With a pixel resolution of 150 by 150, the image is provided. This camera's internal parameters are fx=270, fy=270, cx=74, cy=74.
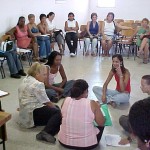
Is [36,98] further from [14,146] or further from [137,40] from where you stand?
[137,40]

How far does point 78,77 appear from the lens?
17.3ft

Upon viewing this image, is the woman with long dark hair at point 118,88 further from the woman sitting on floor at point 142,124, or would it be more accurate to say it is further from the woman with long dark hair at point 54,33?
the woman with long dark hair at point 54,33

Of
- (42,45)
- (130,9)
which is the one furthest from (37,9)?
(130,9)

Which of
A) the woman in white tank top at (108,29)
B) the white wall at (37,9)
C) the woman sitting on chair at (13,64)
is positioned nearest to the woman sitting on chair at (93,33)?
the woman in white tank top at (108,29)

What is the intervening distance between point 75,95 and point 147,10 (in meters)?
8.85

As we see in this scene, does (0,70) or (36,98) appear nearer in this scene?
(36,98)

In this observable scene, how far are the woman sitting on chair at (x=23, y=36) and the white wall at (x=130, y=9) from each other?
17.6 feet

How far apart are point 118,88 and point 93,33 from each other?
3919 mm

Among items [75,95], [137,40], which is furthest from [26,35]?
[75,95]

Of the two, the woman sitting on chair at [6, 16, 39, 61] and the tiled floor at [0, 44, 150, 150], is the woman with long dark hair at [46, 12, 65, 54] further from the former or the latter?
the woman sitting on chair at [6, 16, 39, 61]

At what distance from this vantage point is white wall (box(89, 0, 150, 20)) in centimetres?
1047

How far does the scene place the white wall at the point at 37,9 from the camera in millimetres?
6219

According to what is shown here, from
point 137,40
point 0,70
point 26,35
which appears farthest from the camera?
point 137,40

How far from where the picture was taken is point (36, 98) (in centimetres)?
302
